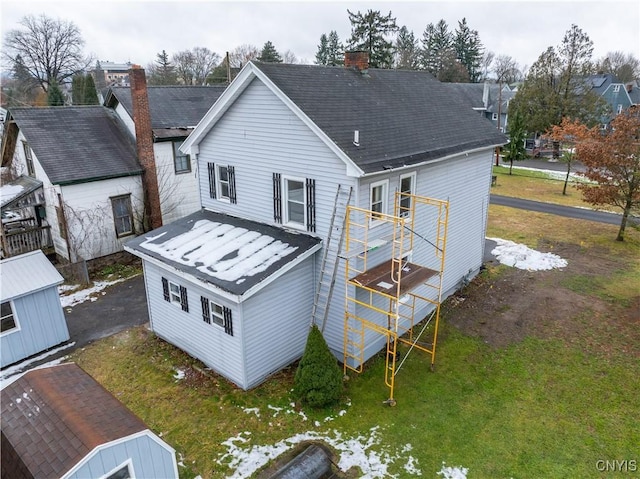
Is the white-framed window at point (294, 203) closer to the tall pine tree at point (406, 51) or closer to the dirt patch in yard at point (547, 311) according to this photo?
the dirt patch in yard at point (547, 311)

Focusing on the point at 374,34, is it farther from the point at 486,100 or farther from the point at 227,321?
the point at 227,321

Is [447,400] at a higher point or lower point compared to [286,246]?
lower

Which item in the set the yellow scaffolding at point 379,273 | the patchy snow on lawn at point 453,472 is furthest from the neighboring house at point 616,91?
the patchy snow on lawn at point 453,472

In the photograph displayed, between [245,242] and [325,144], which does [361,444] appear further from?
[325,144]

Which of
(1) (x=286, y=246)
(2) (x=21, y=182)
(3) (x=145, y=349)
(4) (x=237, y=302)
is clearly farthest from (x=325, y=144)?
(2) (x=21, y=182)

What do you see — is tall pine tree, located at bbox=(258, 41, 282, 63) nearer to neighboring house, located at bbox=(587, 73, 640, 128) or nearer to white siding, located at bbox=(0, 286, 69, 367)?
neighboring house, located at bbox=(587, 73, 640, 128)

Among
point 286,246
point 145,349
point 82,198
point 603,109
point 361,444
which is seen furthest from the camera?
point 603,109

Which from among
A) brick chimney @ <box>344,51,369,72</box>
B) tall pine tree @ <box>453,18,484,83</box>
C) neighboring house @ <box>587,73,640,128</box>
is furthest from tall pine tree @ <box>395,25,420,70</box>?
brick chimney @ <box>344,51,369,72</box>
